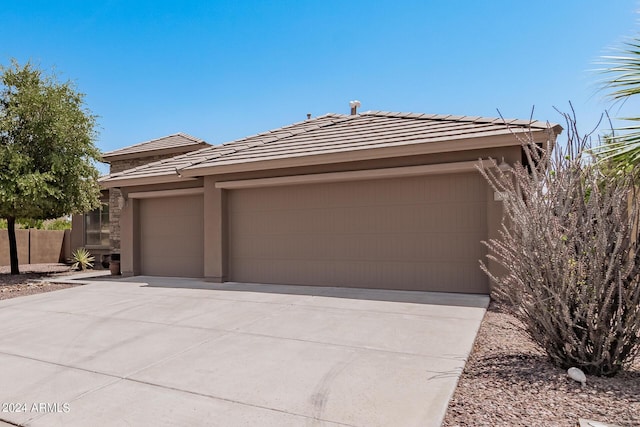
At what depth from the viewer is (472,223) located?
820 centimetres

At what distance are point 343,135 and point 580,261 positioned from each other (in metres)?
6.96

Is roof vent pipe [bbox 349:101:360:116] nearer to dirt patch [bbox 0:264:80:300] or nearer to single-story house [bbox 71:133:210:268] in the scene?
single-story house [bbox 71:133:210:268]

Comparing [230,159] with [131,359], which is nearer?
[131,359]

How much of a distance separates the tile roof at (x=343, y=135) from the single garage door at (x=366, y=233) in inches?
33.7

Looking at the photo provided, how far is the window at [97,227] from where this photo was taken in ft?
59.3

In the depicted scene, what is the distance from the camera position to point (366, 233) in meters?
9.20

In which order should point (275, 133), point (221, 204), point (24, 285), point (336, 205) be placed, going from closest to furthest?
point (336, 205) → point (221, 204) → point (24, 285) → point (275, 133)

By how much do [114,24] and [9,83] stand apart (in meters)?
3.71

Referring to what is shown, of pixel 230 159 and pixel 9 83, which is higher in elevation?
pixel 9 83

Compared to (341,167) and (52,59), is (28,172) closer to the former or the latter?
(52,59)

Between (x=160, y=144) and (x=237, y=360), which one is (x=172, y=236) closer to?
(x=160, y=144)

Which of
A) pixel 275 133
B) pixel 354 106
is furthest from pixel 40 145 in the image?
pixel 354 106

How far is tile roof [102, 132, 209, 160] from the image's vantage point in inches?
672

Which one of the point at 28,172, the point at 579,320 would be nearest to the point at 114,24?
the point at 28,172
